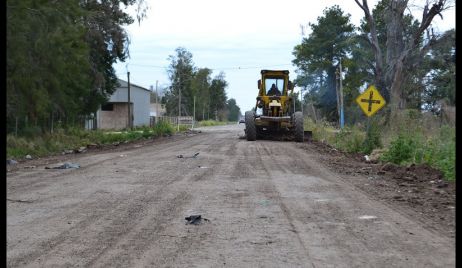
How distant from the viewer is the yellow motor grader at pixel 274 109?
27.2 m

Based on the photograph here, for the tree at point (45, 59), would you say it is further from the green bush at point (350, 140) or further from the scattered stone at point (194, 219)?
the green bush at point (350, 140)

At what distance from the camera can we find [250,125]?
27.3m

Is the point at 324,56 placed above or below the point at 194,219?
above

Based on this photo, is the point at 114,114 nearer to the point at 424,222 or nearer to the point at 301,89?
the point at 301,89

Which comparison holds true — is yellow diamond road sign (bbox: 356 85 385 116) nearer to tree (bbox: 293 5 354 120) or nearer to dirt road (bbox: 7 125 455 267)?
dirt road (bbox: 7 125 455 267)

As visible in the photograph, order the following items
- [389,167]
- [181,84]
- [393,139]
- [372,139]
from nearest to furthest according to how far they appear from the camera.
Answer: [393,139] < [389,167] < [372,139] < [181,84]

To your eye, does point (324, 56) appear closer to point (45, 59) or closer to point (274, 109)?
point (274, 109)

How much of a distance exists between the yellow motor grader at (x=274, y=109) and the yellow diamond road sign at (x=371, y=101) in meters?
7.96

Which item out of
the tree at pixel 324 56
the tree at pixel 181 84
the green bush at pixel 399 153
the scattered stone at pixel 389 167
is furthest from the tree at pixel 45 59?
the tree at pixel 181 84

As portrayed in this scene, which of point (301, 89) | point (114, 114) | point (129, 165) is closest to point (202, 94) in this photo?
point (301, 89)

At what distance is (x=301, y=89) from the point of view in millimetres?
56031

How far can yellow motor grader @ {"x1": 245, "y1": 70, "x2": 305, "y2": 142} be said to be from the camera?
27172 mm

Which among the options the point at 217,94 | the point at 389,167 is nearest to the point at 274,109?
the point at 389,167

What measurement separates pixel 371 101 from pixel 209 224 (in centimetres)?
1259
